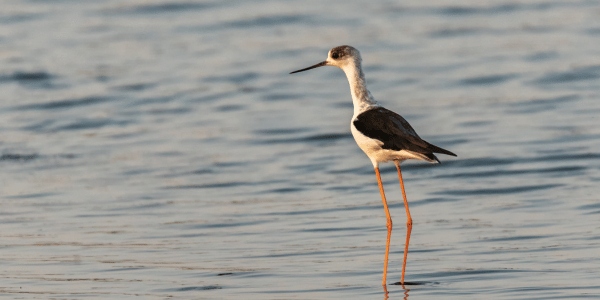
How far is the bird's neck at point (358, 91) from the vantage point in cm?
761

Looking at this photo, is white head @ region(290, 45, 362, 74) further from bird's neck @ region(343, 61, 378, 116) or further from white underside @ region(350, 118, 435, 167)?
white underside @ region(350, 118, 435, 167)

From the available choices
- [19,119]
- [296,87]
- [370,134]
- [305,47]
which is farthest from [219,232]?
[305,47]

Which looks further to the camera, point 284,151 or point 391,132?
point 284,151

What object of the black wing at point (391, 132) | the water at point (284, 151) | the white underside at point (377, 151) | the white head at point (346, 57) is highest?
the white head at point (346, 57)

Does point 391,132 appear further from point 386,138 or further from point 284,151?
point 284,151

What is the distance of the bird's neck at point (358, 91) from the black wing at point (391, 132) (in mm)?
240

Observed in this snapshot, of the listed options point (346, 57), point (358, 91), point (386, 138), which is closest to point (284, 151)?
point (346, 57)

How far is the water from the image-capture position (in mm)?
6941

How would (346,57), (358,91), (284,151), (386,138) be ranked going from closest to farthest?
(386,138) < (358,91) < (346,57) < (284,151)

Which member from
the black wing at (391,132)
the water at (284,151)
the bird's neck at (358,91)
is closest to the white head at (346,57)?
the bird's neck at (358,91)

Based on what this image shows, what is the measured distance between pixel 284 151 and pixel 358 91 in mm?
4016

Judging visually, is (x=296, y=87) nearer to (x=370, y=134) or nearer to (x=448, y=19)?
(x=448, y=19)

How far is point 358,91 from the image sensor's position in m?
7.72

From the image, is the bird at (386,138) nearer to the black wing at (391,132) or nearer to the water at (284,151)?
the black wing at (391,132)
